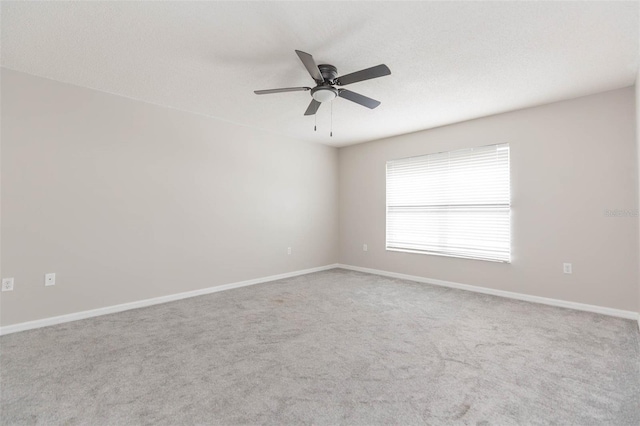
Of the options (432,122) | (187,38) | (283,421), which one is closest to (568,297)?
(432,122)

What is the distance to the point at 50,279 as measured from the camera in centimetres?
298

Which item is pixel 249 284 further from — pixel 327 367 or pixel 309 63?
pixel 309 63

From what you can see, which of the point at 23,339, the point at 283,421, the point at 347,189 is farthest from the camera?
the point at 347,189

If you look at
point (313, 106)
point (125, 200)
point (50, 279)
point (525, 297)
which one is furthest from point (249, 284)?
point (525, 297)

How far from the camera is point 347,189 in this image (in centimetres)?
593

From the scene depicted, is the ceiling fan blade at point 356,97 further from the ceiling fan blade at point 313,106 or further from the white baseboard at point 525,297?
the white baseboard at point 525,297

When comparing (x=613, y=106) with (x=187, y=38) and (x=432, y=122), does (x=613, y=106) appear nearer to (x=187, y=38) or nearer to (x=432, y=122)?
(x=432, y=122)

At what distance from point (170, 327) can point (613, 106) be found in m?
5.12

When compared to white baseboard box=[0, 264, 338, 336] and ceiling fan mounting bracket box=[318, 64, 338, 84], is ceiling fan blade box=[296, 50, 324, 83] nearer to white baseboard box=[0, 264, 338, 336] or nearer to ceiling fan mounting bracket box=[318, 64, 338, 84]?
ceiling fan mounting bracket box=[318, 64, 338, 84]

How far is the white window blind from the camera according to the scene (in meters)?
4.02

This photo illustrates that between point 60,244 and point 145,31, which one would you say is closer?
point 145,31

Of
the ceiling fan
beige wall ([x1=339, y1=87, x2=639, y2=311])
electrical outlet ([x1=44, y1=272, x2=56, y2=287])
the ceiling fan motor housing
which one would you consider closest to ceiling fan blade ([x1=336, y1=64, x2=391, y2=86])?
the ceiling fan

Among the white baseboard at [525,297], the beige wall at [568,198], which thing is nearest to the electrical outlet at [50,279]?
the white baseboard at [525,297]

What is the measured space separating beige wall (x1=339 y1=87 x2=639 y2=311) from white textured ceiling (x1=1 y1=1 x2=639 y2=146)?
0.32 m
